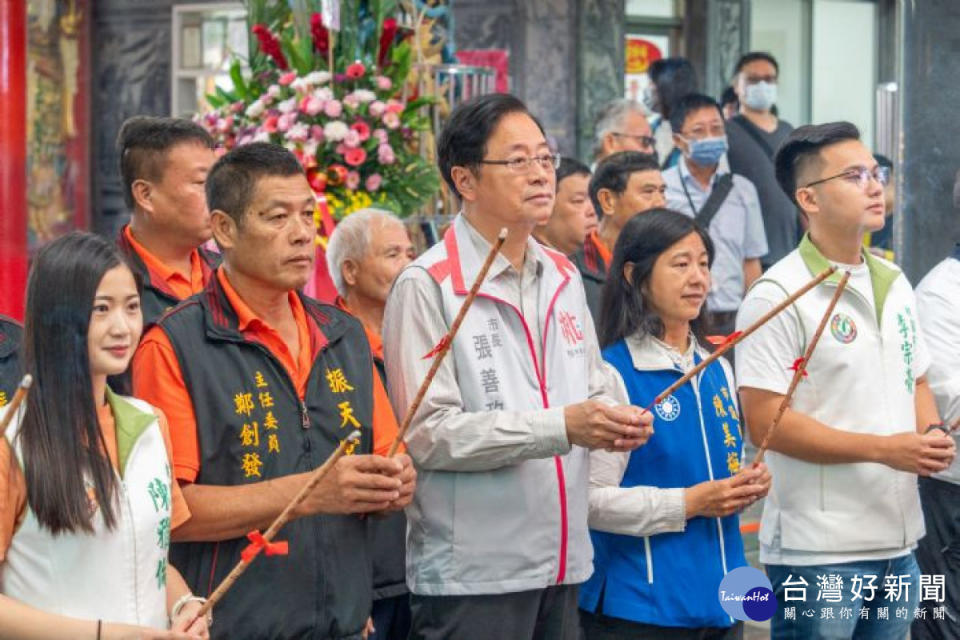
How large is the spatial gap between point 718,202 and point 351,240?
2909mm

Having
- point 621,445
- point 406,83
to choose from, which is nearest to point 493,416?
point 621,445

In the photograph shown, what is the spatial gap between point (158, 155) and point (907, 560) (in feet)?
7.33

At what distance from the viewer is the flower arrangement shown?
6293mm

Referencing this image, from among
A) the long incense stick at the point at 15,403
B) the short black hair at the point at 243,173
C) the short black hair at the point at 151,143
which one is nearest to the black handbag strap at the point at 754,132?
the short black hair at the point at 151,143

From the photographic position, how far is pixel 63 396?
2881 millimetres

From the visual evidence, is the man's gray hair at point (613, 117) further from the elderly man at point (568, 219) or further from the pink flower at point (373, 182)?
the elderly man at point (568, 219)

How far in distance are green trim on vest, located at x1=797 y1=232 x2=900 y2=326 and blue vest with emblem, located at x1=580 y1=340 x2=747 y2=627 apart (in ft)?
1.43

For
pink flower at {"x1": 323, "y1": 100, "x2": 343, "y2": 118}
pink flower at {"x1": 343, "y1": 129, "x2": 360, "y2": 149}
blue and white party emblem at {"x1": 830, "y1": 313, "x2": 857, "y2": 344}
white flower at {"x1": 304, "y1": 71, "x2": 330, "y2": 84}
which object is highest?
white flower at {"x1": 304, "y1": 71, "x2": 330, "y2": 84}

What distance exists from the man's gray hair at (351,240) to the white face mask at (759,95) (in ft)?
12.2

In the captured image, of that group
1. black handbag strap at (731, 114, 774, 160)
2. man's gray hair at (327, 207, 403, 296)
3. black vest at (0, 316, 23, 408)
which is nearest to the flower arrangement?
man's gray hair at (327, 207, 403, 296)

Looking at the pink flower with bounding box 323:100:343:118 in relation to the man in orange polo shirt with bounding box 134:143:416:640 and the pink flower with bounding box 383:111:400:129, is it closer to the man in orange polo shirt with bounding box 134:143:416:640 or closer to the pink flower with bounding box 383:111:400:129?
the pink flower with bounding box 383:111:400:129

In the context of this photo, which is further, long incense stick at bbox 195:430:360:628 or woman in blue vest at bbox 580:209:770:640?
woman in blue vest at bbox 580:209:770:640

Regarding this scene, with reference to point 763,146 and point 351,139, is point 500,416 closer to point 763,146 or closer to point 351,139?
point 351,139

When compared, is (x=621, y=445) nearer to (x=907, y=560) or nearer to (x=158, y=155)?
(x=907, y=560)
